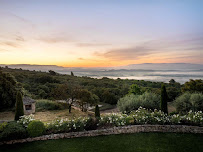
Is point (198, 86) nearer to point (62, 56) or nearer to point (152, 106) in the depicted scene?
point (152, 106)

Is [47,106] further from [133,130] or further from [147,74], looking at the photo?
[147,74]

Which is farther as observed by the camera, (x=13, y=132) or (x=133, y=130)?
(x=133, y=130)

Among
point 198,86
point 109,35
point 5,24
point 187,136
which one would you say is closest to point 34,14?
point 5,24

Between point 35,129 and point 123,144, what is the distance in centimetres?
468

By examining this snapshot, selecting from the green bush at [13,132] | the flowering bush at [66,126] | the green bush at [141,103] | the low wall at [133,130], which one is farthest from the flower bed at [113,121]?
the green bush at [141,103]

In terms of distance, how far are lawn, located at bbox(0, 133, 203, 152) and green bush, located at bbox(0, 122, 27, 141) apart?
1.38ft

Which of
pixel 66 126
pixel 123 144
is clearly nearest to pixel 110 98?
pixel 66 126

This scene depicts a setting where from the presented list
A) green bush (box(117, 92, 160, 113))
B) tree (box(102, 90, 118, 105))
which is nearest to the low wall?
green bush (box(117, 92, 160, 113))

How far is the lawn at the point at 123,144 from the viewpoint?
6.26 metres

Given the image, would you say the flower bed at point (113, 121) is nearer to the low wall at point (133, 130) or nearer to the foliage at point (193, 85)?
the low wall at point (133, 130)

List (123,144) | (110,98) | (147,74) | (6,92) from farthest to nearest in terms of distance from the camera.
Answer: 1. (147,74)
2. (110,98)
3. (6,92)
4. (123,144)

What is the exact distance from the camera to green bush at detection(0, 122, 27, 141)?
6832 mm

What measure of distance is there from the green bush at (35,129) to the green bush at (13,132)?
0.83 feet

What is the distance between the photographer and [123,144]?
22.0 ft
